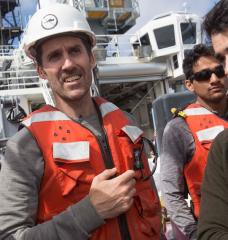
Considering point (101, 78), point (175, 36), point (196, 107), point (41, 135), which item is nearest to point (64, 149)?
point (41, 135)

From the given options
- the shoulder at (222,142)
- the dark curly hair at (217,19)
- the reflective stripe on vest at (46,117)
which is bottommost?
the shoulder at (222,142)

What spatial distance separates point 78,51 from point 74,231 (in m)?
0.84

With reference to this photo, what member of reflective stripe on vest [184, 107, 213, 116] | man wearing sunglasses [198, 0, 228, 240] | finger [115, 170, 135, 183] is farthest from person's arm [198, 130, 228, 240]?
reflective stripe on vest [184, 107, 213, 116]

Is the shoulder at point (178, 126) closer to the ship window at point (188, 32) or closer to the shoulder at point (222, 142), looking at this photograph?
the shoulder at point (222, 142)

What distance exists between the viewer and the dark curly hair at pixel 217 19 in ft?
4.96

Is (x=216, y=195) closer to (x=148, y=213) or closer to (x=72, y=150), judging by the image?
(x=148, y=213)

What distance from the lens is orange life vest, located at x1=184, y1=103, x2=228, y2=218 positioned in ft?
8.21

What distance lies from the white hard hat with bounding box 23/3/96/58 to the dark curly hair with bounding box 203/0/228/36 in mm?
661

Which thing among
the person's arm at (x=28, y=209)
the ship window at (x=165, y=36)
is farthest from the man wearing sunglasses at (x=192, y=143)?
the ship window at (x=165, y=36)

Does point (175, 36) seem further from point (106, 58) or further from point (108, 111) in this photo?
point (108, 111)

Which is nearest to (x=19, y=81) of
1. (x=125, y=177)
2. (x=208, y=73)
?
(x=208, y=73)

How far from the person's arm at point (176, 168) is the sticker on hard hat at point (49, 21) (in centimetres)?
108

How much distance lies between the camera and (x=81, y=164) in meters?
1.73

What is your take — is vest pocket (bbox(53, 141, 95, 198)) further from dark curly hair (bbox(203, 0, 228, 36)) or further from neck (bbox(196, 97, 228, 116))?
neck (bbox(196, 97, 228, 116))
